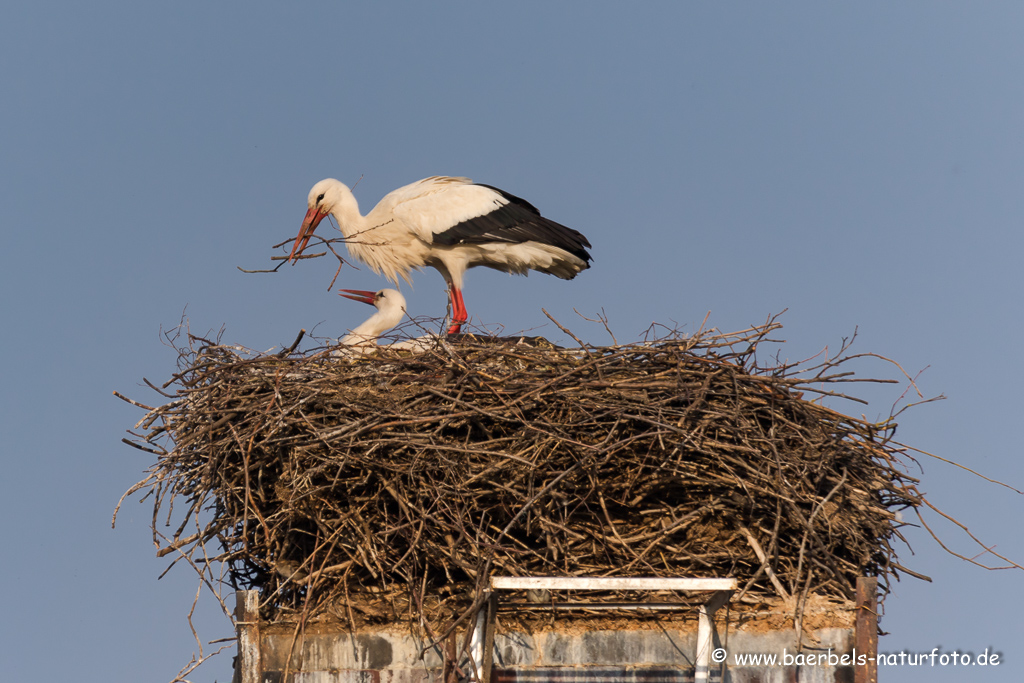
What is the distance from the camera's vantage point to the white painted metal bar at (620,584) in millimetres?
4562

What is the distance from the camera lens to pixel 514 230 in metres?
8.28

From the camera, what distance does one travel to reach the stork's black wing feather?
816 centimetres

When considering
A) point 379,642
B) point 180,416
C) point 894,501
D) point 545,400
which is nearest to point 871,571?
point 894,501

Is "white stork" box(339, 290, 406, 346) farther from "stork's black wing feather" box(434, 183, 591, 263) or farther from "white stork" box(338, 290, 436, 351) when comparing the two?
"stork's black wing feather" box(434, 183, 591, 263)

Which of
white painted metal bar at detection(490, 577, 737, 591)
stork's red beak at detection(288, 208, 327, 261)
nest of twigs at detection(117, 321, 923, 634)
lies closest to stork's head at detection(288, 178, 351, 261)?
stork's red beak at detection(288, 208, 327, 261)

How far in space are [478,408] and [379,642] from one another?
124cm

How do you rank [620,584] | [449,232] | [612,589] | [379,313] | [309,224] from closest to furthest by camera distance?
[620,584] < [612,589] < [379,313] < [449,232] < [309,224]

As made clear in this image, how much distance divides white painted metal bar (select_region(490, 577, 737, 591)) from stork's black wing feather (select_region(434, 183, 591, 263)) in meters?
3.87

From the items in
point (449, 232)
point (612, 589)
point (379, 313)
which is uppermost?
point (449, 232)

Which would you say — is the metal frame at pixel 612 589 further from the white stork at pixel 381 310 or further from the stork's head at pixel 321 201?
the stork's head at pixel 321 201

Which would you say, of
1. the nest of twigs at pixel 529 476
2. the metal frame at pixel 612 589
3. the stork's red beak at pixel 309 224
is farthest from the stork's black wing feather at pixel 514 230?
the metal frame at pixel 612 589

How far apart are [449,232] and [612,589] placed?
3.94 metres

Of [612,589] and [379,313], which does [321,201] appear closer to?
[379,313]

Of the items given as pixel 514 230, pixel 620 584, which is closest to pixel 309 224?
pixel 514 230
